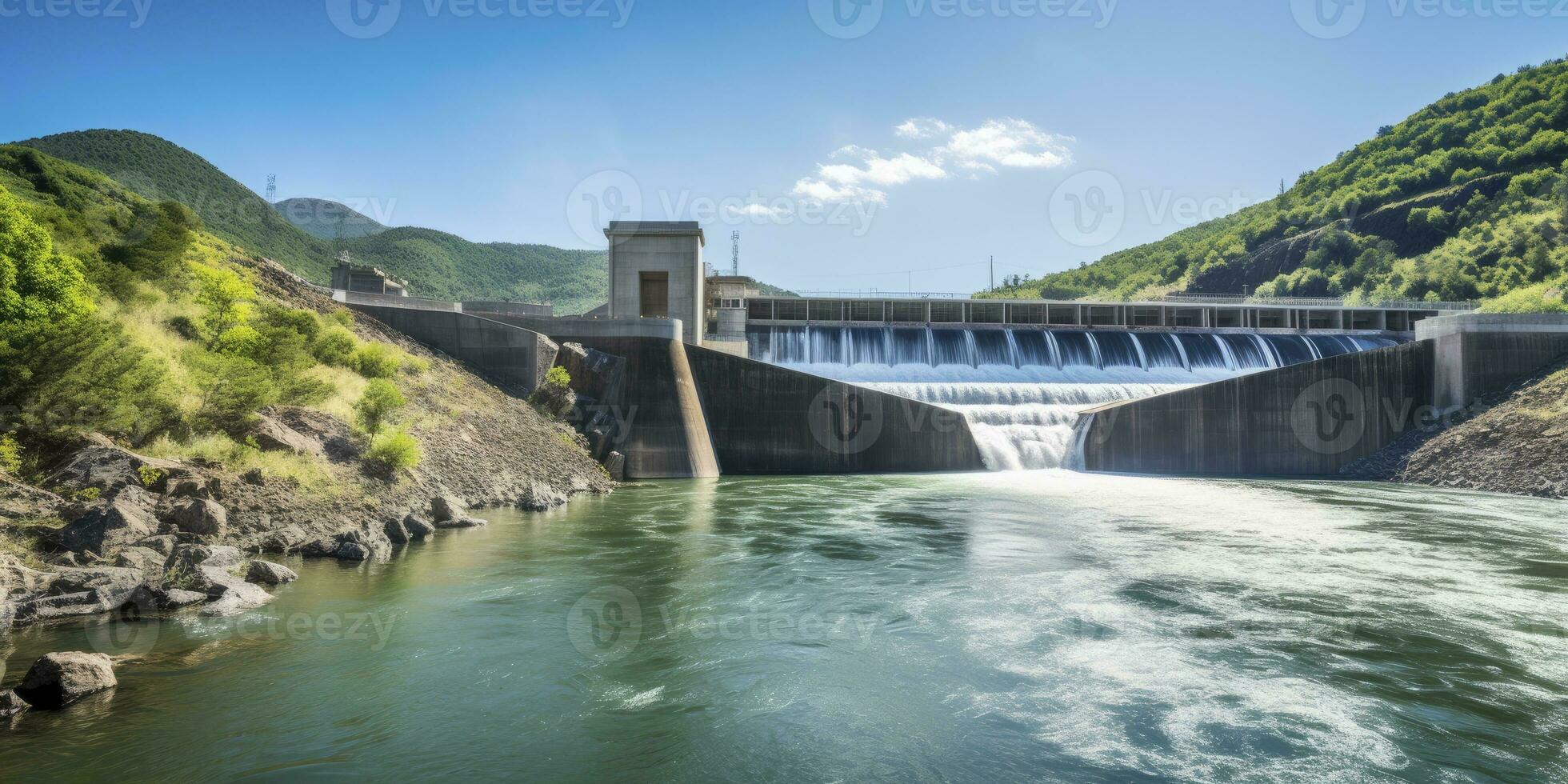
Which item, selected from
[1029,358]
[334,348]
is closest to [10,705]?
[334,348]

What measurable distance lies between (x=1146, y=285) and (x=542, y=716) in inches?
4625

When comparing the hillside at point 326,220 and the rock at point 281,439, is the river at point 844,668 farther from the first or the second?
the hillside at point 326,220

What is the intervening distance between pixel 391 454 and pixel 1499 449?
34571mm

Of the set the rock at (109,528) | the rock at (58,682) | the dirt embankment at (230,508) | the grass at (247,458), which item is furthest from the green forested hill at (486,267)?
the rock at (58,682)

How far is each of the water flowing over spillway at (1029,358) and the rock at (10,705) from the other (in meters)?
29.4

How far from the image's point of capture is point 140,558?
10.2 m

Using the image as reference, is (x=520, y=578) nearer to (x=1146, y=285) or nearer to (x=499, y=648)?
(x=499, y=648)

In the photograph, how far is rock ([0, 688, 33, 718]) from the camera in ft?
21.1

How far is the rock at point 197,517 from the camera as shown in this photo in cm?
1156

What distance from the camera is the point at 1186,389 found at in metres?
31.6

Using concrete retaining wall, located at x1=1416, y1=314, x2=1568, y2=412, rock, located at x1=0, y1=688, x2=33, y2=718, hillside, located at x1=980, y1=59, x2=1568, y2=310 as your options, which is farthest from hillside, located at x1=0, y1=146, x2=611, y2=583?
hillside, located at x1=980, y1=59, x2=1568, y2=310

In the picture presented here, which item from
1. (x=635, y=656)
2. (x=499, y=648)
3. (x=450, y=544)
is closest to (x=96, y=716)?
(x=499, y=648)

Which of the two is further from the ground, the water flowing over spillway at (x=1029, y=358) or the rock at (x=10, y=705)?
the water flowing over spillway at (x=1029, y=358)

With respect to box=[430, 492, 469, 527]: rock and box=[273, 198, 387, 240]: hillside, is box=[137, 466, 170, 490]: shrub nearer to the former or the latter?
box=[430, 492, 469, 527]: rock
